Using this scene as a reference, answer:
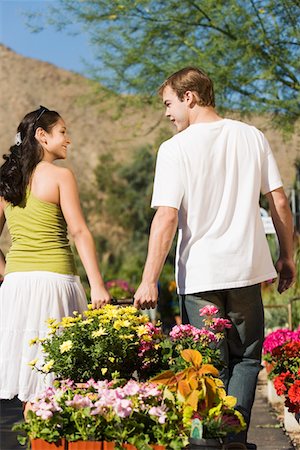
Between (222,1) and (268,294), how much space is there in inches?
197

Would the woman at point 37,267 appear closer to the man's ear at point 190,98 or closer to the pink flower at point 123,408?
the man's ear at point 190,98

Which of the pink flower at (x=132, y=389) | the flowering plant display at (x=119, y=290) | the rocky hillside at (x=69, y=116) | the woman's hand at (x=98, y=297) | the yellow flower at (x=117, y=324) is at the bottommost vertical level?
the flowering plant display at (x=119, y=290)

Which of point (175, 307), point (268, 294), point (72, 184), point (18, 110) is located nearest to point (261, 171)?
point (72, 184)

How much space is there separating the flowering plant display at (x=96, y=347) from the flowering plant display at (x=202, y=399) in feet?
1.47

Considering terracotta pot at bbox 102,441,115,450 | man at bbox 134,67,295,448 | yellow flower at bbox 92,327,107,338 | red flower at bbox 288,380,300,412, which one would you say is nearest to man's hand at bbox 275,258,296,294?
man at bbox 134,67,295,448

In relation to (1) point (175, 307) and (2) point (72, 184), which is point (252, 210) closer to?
(2) point (72, 184)

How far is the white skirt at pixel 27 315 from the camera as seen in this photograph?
5215 millimetres

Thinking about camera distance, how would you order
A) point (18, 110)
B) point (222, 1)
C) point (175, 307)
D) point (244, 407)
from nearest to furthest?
point (244, 407) < point (222, 1) < point (175, 307) < point (18, 110)

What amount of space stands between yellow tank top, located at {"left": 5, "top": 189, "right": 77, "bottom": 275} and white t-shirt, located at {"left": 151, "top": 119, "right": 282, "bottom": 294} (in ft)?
2.12

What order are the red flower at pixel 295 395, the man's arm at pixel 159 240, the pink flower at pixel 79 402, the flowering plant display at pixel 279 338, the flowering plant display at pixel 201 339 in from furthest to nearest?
the flowering plant display at pixel 279 338
the red flower at pixel 295 395
the man's arm at pixel 159 240
the flowering plant display at pixel 201 339
the pink flower at pixel 79 402

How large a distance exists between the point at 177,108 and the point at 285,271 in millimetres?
1019

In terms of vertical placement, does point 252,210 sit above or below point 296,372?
above

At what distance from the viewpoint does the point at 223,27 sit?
44.9ft

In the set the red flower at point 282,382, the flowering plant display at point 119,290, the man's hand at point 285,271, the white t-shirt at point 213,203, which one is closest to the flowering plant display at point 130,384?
the white t-shirt at point 213,203
